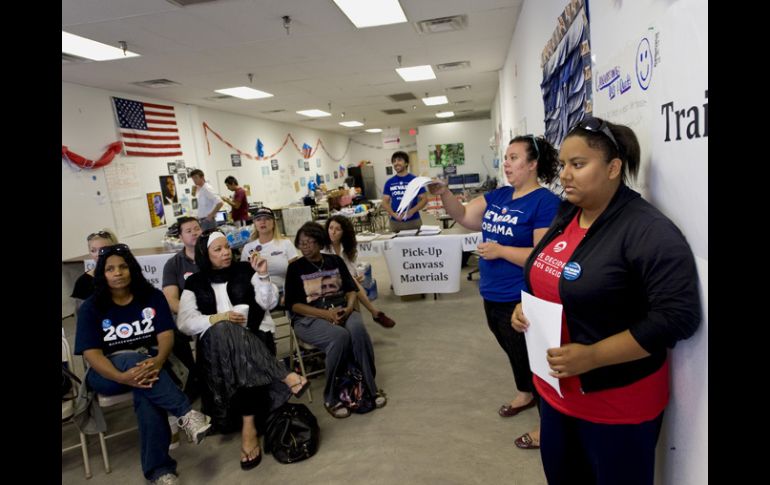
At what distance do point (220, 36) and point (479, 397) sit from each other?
14.7ft

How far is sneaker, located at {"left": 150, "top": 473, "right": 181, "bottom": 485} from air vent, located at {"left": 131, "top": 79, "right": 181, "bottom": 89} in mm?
6055

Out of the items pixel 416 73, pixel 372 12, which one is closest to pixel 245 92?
pixel 416 73

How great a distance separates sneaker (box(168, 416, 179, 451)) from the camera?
101 inches

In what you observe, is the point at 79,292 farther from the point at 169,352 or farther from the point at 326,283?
the point at 326,283

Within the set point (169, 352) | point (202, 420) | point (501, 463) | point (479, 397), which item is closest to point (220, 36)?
point (169, 352)

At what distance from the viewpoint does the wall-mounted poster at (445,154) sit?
13.9m

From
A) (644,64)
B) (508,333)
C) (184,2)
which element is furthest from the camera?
(184,2)

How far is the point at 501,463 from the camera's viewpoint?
2301 mm

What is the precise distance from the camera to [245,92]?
26.9 feet

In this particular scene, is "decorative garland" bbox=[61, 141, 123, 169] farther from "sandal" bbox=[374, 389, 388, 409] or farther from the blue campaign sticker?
the blue campaign sticker

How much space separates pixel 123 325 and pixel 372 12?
3735 mm

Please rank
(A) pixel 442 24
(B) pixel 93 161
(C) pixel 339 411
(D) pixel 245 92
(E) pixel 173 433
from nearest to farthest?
(E) pixel 173 433
(C) pixel 339 411
(A) pixel 442 24
(B) pixel 93 161
(D) pixel 245 92

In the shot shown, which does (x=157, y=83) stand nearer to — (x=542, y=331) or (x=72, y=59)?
(x=72, y=59)

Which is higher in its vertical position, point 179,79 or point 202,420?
point 179,79
